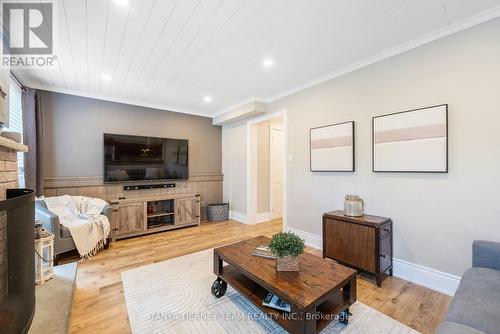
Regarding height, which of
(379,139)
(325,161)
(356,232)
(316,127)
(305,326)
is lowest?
(305,326)

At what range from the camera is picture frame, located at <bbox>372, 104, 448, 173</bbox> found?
206cm

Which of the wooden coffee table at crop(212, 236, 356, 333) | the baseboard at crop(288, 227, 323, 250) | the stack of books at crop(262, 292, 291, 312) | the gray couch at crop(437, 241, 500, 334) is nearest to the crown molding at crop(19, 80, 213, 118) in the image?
A: the baseboard at crop(288, 227, 323, 250)

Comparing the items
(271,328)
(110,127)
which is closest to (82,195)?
(110,127)

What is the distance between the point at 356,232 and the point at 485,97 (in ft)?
5.37

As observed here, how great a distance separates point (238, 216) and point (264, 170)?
1.17 m

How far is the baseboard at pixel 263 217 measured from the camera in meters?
4.68

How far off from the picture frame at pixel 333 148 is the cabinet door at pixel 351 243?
0.75m

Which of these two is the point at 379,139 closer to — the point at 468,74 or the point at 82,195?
the point at 468,74

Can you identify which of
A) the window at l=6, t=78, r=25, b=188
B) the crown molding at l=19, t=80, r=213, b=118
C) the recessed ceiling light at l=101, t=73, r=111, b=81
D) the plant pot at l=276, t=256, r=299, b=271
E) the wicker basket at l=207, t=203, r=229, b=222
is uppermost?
the recessed ceiling light at l=101, t=73, r=111, b=81

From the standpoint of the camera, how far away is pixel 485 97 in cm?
186

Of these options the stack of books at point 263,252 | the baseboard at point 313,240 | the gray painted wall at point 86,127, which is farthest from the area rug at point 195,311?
the gray painted wall at point 86,127

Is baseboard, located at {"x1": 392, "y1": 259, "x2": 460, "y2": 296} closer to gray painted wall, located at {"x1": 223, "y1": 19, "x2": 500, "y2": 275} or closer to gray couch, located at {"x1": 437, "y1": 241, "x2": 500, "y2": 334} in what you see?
gray painted wall, located at {"x1": 223, "y1": 19, "x2": 500, "y2": 275}

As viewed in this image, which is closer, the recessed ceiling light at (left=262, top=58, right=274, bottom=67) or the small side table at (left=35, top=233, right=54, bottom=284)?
the small side table at (left=35, top=233, right=54, bottom=284)

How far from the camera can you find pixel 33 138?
2949mm
